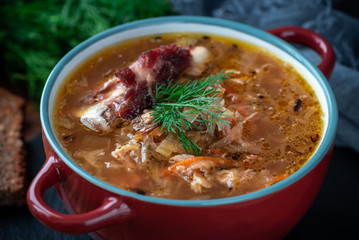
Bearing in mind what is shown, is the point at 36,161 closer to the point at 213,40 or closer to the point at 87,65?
the point at 87,65

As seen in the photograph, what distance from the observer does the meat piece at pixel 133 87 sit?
2.27 m

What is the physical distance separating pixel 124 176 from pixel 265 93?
910 mm

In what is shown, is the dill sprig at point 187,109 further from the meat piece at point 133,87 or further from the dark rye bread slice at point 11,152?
the dark rye bread slice at point 11,152

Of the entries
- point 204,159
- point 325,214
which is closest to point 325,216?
point 325,214

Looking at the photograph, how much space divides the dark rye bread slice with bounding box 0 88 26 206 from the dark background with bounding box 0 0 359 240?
7 cm

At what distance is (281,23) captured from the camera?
399cm

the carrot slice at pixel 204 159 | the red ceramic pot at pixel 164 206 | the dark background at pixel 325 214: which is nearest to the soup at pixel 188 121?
the carrot slice at pixel 204 159

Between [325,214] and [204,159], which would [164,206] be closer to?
[204,159]

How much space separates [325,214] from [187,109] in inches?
40.8

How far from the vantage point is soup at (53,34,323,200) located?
2035 mm

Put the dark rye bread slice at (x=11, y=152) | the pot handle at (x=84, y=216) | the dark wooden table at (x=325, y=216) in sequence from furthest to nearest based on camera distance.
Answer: the dark rye bread slice at (x=11, y=152) → the dark wooden table at (x=325, y=216) → the pot handle at (x=84, y=216)

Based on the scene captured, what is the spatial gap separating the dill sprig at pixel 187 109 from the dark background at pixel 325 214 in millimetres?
794

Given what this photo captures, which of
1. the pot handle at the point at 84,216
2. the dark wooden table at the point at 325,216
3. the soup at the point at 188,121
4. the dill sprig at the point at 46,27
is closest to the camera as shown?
the pot handle at the point at 84,216

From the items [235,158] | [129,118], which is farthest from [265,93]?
[129,118]
